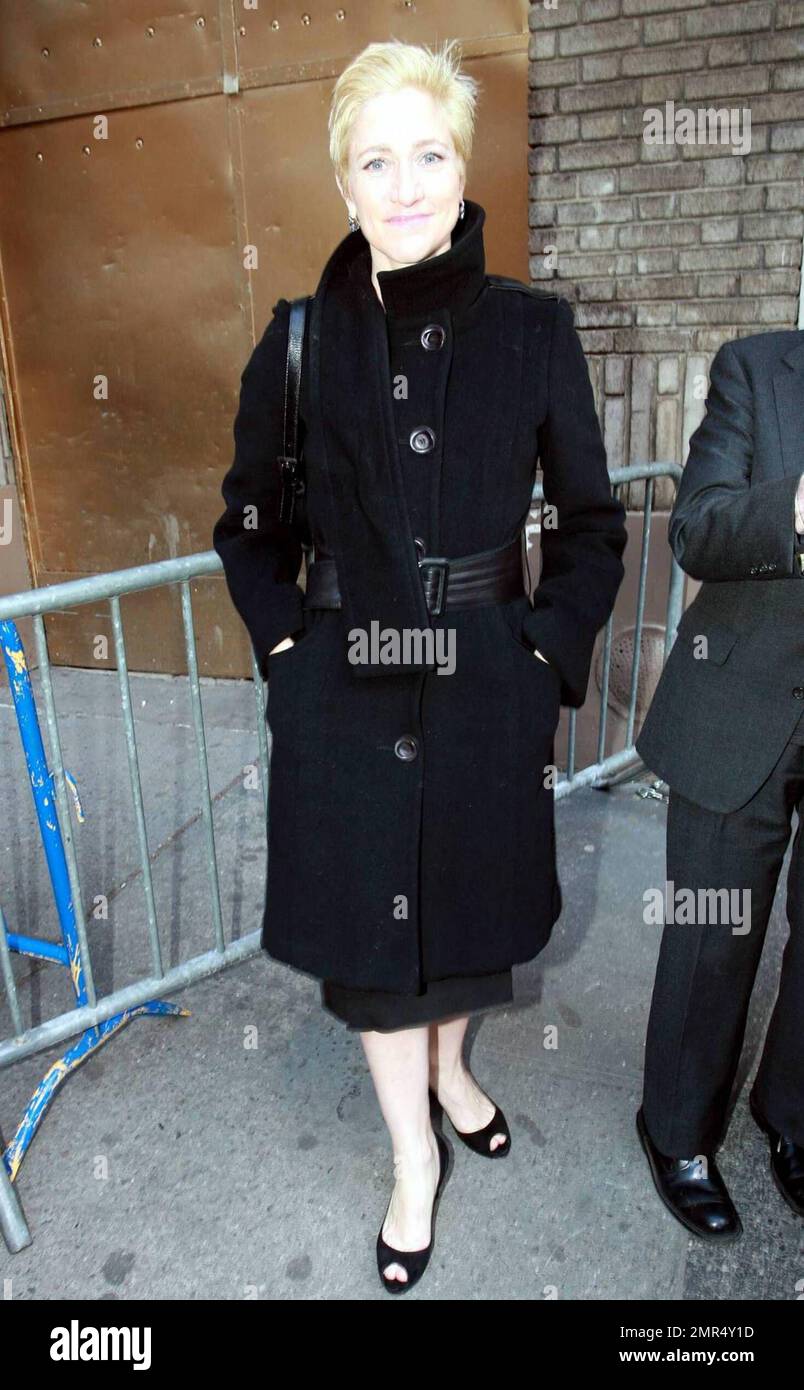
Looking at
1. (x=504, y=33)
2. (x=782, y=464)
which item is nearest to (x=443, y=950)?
(x=782, y=464)

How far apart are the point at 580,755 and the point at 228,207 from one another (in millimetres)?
3252

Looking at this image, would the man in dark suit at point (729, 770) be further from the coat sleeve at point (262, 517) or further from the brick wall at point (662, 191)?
the brick wall at point (662, 191)

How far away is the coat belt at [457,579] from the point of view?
1919 mm

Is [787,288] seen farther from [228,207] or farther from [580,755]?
[228,207]

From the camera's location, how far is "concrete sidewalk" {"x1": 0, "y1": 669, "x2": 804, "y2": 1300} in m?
2.21

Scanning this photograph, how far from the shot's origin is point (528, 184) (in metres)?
4.72

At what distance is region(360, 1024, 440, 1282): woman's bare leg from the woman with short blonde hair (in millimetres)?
14

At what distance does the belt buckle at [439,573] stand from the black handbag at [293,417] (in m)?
0.31

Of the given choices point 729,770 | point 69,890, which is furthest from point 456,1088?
point 69,890

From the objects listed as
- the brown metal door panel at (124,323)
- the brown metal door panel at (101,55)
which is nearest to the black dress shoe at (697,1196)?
the brown metal door panel at (124,323)

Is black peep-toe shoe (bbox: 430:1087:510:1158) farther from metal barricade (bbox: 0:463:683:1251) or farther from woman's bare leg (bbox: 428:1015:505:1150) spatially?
metal barricade (bbox: 0:463:683:1251)

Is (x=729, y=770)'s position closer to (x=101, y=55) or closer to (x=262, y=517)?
(x=262, y=517)

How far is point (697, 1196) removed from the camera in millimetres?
2318

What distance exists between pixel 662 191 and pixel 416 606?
343 centimetres
